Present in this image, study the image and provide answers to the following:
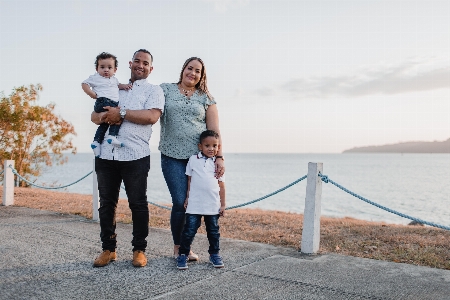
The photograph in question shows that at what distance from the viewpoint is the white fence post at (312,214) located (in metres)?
5.10

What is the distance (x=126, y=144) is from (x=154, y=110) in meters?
0.41

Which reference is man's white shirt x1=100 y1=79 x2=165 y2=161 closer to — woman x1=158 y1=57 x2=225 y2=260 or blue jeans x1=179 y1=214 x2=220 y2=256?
woman x1=158 y1=57 x2=225 y2=260

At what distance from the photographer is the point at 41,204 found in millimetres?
10055

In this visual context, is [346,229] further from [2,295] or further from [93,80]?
[2,295]

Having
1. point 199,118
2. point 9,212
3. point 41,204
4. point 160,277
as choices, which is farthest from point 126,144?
point 41,204

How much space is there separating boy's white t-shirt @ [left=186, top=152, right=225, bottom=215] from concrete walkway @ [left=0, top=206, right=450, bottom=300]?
1.93 feet

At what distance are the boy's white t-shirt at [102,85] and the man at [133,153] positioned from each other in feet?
0.41

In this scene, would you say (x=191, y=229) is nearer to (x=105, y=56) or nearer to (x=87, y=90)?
(x=87, y=90)

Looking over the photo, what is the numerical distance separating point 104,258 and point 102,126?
4.23 feet

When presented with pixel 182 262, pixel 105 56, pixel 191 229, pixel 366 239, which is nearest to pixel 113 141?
pixel 105 56

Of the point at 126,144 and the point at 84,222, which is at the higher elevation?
the point at 126,144

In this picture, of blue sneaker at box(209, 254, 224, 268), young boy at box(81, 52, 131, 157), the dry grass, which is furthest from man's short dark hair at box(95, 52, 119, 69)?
the dry grass

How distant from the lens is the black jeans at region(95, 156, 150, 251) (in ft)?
14.0

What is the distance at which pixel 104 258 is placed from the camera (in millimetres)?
4352
